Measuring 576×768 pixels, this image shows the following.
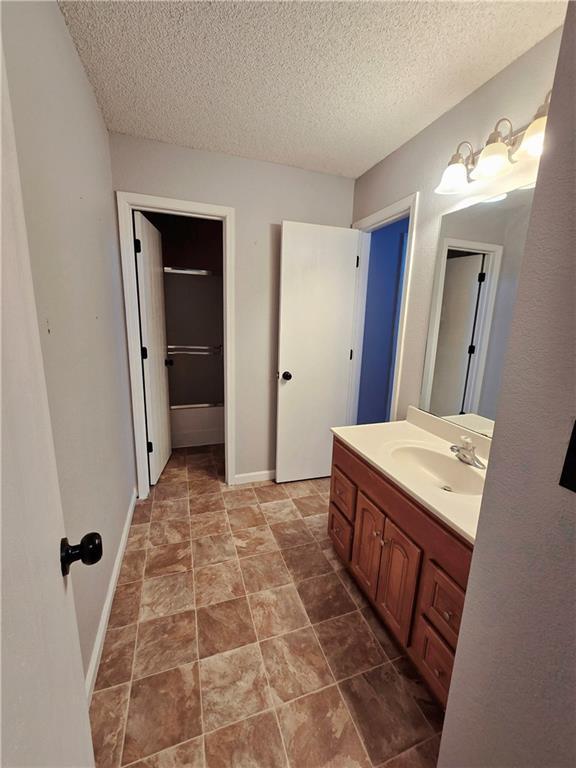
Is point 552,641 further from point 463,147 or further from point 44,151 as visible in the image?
point 463,147

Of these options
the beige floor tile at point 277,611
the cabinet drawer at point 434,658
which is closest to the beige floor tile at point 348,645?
the beige floor tile at point 277,611

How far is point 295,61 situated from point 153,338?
185 centimetres

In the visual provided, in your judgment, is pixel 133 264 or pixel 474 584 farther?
pixel 133 264

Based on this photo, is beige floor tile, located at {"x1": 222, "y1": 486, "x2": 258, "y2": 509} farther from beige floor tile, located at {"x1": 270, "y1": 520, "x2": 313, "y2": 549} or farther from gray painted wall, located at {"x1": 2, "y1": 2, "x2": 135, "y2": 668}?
gray painted wall, located at {"x1": 2, "y1": 2, "x2": 135, "y2": 668}

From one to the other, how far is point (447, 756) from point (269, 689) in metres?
0.64

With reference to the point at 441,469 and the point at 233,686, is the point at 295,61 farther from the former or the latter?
the point at 233,686

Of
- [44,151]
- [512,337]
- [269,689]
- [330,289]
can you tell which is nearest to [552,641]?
[512,337]

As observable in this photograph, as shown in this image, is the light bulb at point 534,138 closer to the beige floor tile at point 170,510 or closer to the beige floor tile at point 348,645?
the beige floor tile at point 348,645

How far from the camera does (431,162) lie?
1.70 metres

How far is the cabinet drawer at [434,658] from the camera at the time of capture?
3.47ft

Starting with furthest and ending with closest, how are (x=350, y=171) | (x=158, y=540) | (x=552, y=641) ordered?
1. (x=350, y=171)
2. (x=158, y=540)
3. (x=552, y=641)

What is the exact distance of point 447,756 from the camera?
834mm

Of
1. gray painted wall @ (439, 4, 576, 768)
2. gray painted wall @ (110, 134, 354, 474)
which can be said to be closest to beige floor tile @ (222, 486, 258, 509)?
gray painted wall @ (110, 134, 354, 474)

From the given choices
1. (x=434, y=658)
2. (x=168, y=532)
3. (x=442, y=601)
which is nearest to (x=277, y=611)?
(x=434, y=658)
